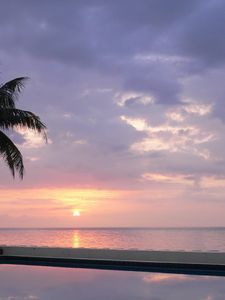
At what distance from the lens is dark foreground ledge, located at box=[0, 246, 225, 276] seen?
11273 millimetres

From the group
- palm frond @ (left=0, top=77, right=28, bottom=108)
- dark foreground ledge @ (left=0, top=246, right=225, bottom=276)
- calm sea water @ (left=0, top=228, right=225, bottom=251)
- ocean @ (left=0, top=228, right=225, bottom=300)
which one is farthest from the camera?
calm sea water @ (left=0, top=228, right=225, bottom=251)

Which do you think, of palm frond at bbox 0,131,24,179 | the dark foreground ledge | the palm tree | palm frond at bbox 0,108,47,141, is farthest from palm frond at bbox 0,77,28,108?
the dark foreground ledge

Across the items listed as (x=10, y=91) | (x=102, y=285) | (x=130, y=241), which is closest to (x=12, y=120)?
(x=10, y=91)

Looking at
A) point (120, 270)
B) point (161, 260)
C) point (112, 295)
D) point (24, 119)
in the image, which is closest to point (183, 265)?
point (161, 260)

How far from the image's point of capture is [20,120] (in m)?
12.3

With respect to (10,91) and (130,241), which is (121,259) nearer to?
(10,91)

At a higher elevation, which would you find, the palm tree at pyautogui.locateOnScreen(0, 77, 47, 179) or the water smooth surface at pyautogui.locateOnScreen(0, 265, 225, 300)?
the palm tree at pyautogui.locateOnScreen(0, 77, 47, 179)

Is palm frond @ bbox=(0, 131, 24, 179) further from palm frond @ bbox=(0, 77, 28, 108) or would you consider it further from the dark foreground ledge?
the dark foreground ledge

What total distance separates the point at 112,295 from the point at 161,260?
3402mm

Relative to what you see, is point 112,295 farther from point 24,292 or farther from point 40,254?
point 40,254

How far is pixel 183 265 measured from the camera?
11516 mm

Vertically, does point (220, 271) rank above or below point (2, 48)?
below

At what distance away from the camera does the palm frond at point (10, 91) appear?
39.7 feet

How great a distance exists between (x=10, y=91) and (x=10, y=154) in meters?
1.69
